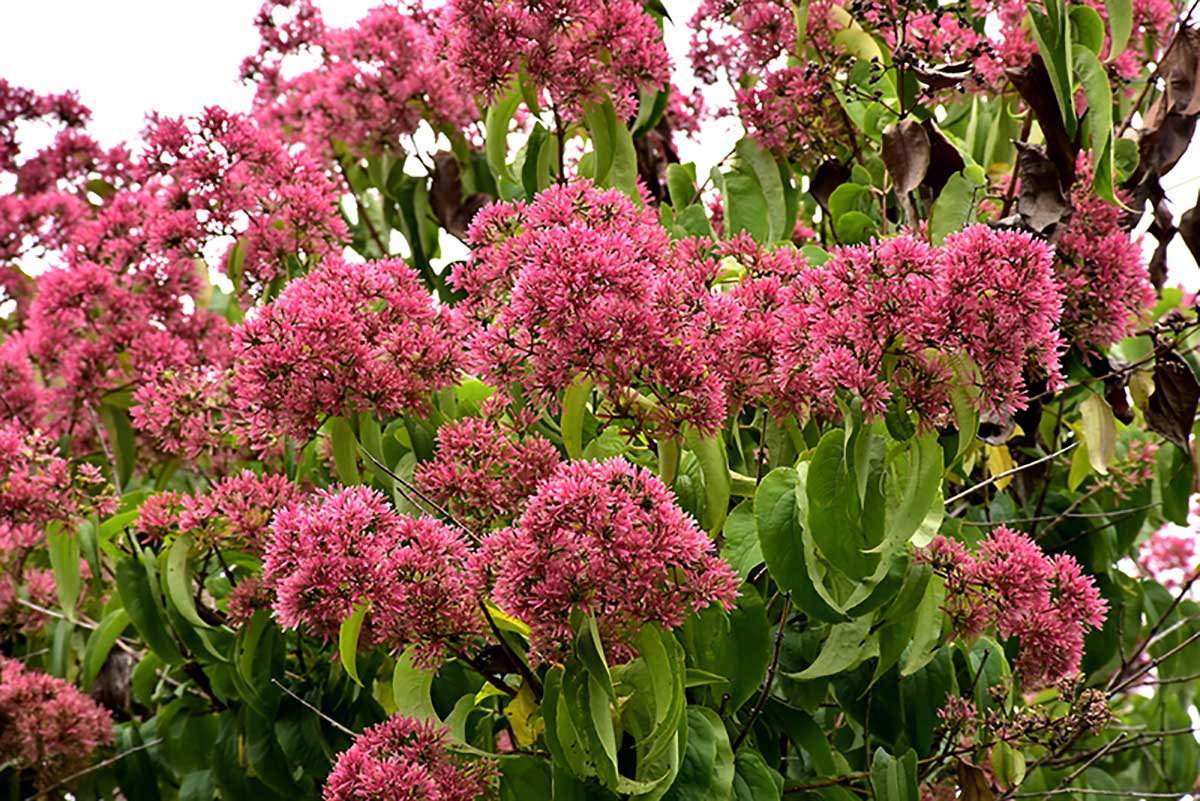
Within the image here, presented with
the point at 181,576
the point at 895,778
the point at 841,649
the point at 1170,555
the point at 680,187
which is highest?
the point at 680,187

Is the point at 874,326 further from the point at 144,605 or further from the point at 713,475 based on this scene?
the point at 144,605

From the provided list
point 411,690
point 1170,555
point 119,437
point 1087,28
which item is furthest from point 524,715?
point 1170,555

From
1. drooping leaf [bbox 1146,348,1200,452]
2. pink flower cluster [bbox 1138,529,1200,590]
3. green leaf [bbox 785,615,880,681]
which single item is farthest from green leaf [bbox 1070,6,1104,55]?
pink flower cluster [bbox 1138,529,1200,590]

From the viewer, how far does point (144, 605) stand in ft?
3.81

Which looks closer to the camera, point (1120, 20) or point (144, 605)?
point (1120, 20)

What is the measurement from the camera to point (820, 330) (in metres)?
0.79

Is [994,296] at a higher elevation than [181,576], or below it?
higher

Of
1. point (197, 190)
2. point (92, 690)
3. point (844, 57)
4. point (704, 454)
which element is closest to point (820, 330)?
point (704, 454)

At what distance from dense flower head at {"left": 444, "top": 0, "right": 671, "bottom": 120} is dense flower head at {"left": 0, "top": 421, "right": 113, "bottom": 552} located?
0.47 metres

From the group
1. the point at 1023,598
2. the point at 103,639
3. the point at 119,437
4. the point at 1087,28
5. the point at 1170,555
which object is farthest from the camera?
the point at 1170,555

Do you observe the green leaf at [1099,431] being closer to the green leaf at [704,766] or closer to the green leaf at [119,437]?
the green leaf at [704,766]

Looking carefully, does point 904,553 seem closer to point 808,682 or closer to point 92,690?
point 808,682

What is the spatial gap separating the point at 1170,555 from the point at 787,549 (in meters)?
1.46

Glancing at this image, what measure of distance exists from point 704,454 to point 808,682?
0.23 m
